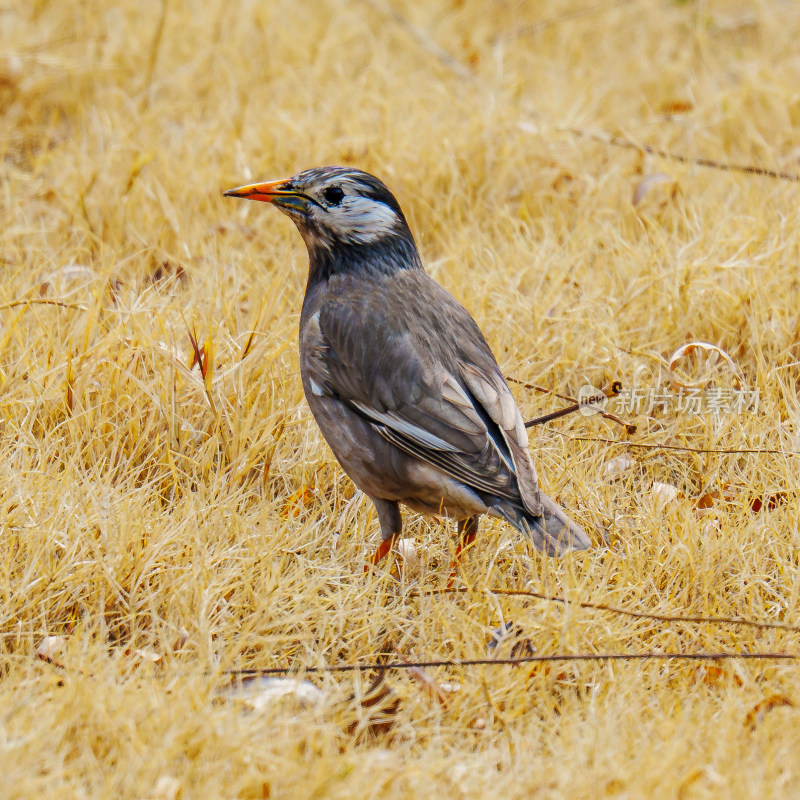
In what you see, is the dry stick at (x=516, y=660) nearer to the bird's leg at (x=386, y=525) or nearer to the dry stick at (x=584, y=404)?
the bird's leg at (x=386, y=525)

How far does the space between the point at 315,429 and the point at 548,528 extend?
992mm

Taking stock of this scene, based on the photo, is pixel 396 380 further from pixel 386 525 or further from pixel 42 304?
pixel 42 304

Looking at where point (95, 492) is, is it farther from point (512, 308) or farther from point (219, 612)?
point (512, 308)

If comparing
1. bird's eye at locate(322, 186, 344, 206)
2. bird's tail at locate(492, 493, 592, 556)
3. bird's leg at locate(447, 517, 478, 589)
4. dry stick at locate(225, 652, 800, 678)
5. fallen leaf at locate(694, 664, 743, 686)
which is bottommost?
fallen leaf at locate(694, 664, 743, 686)

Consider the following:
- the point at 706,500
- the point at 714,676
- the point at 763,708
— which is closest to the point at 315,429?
the point at 706,500

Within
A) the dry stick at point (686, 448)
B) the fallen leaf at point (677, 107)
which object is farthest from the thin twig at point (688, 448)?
the fallen leaf at point (677, 107)

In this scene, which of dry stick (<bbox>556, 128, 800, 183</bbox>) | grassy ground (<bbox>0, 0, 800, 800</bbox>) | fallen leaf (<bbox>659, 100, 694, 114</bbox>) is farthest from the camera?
fallen leaf (<bbox>659, 100, 694, 114</bbox>)

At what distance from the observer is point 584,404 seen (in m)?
3.71

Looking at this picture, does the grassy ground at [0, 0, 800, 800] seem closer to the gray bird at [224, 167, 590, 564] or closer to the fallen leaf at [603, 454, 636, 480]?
the fallen leaf at [603, 454, 636, 480]

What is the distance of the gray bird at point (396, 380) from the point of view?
2939 mm

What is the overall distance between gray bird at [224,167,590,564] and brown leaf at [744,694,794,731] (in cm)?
61

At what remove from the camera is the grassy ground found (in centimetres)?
241

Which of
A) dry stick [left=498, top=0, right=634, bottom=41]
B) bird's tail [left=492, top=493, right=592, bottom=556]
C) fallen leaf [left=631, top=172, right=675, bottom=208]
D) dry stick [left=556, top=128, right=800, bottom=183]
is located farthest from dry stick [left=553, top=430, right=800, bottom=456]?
dry stick [left=498, top=0, right=634, bottom=41]

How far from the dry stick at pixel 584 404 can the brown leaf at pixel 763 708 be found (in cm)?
123
